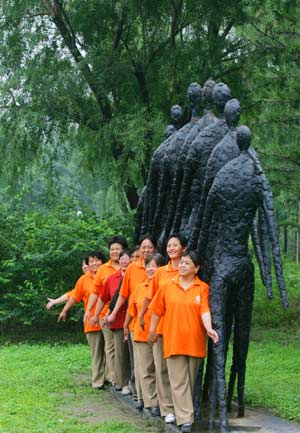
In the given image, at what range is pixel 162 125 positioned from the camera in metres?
12.8

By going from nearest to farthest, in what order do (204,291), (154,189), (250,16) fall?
(204,291) → (154,189) → (250,16)

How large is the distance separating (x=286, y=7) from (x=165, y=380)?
20.7ft

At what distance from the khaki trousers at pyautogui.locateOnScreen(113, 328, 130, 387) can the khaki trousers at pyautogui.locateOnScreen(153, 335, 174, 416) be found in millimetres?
1338

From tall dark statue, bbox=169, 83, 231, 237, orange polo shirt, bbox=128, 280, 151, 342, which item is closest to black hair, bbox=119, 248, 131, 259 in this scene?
orange polo shirt, bbox=128, 280, 151, 342

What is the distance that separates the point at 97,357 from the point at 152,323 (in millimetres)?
2251

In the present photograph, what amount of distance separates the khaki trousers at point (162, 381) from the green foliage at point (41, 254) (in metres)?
5.53

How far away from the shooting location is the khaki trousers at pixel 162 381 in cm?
699

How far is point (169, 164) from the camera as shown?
26.1ft

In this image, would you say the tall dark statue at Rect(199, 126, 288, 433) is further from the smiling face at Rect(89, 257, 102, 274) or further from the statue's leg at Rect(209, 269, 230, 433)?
the smiling face at Rect(89, 257, 102, 274)

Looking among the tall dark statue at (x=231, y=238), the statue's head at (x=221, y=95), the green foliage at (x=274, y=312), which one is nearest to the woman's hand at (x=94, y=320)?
the tall dark statue at (x=231, y=238)

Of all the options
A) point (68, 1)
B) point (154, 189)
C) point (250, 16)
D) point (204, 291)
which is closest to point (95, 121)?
point (68, 1)

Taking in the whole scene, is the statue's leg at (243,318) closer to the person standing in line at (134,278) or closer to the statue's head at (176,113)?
the person standing in line at (134,278)

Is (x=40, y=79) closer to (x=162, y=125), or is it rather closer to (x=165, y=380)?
(x=162, y=125)

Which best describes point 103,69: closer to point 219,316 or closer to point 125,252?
point 125,252
